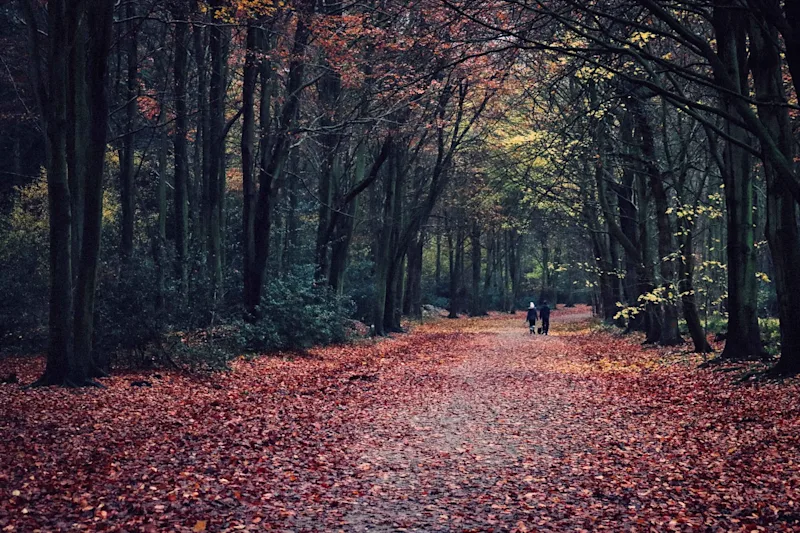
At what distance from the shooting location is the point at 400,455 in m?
8.54

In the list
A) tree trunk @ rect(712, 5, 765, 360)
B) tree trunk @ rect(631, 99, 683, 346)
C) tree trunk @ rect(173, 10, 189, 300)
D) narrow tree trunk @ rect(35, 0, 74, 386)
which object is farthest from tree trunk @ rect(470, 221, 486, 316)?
narrow tree trunk @ rect(35, 0, 74, 386)

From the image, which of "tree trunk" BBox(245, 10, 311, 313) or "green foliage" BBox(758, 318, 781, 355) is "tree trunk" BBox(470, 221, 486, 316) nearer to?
"green foliage" BBox(758, 318, 781, 355)

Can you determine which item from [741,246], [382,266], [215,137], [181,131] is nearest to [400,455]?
[741,246]

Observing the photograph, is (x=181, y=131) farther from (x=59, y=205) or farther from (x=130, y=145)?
(x=59, y=205)

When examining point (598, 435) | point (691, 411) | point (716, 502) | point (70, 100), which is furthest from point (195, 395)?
point (716, 502)

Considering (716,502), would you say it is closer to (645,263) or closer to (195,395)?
(195,395)

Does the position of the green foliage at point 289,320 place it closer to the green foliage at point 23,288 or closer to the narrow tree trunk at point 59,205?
the green foliage at point 23,288

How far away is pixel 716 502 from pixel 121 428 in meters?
6.93

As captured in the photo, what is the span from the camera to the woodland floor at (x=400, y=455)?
6.06 metres

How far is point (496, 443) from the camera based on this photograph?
30.2 ft

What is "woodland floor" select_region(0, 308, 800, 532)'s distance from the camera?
6059 mm

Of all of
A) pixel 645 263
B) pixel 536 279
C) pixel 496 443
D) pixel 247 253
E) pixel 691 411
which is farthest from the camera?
pixel 536 279

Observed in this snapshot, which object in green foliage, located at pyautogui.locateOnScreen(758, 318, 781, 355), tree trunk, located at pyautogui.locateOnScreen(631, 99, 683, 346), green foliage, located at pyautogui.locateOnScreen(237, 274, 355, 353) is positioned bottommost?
green foliage, located at pyautogui.locateOnScreen(758, 318, 781, 355)

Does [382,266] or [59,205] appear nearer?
[59,205]
